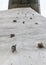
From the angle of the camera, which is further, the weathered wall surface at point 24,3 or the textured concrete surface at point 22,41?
the weathered wall surface at point 24,3

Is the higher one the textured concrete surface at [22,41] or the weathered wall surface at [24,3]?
the textured concrete surface at [22,41]

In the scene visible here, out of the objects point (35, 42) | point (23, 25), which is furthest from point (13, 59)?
point (23, 25)

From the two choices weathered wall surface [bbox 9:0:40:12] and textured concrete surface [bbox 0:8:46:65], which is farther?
weathered wall surface [bbox 9:0:40:12]

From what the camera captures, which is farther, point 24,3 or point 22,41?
point 24,3

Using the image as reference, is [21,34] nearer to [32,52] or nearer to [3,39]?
[3,39]

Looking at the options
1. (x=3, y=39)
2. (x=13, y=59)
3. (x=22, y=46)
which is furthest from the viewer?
(x=3, y=39)

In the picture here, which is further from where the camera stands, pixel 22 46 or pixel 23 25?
pixel 23 25

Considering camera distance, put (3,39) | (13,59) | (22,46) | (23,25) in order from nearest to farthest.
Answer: (13,59) < (22,46) < (3,39) < (23,25)

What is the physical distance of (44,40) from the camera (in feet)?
3.25

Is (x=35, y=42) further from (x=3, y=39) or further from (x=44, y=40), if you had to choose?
(x=3, y=39)

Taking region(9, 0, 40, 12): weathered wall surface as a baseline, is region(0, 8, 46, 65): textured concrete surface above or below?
above

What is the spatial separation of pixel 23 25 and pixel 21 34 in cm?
23

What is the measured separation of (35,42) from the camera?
96cm

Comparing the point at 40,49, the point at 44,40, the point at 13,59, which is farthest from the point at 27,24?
the point at 13,59
